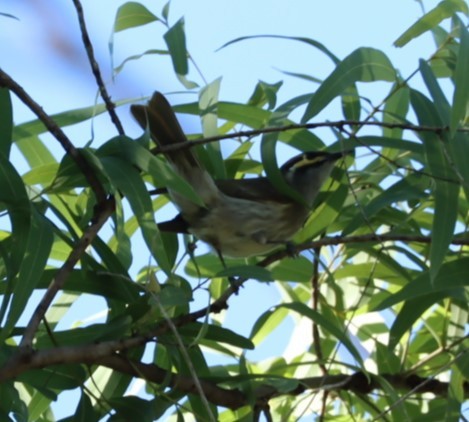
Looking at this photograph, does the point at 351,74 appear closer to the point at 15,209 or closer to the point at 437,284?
the point at 437,284

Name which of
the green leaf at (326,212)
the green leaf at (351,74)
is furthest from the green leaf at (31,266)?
the green leaf at (326,212)

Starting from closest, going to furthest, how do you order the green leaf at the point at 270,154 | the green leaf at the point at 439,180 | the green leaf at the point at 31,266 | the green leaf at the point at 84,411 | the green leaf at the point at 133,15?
the green leaf at the point at 31,266 < the green leaf at the point at 84,411 < the green leaf at the point at 439,180 < the green leaf at the point at 270,154 < the green leaf at the point at 133,15

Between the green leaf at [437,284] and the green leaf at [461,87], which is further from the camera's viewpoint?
the green leaf at [437,284]

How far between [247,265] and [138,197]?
27cm

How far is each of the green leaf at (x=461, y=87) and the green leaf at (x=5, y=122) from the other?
811mm

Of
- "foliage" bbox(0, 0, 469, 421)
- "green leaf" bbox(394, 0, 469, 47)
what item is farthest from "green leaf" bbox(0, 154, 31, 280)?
"green leaf" bbox(394, 0, 469, 47)

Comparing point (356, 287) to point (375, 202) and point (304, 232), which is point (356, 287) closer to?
point (304, 232)

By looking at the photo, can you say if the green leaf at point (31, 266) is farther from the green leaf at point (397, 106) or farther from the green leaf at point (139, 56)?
the green leaf at point (397, 106)

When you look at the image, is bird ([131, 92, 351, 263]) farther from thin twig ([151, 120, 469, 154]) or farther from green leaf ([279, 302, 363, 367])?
thin twig ([151, 120, 469, 154])

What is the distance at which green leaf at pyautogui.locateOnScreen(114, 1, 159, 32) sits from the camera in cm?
254

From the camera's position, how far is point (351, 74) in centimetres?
232

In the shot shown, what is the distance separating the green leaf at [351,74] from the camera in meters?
2.24

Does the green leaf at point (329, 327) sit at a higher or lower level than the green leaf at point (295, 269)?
lower

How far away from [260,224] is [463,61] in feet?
3.10
